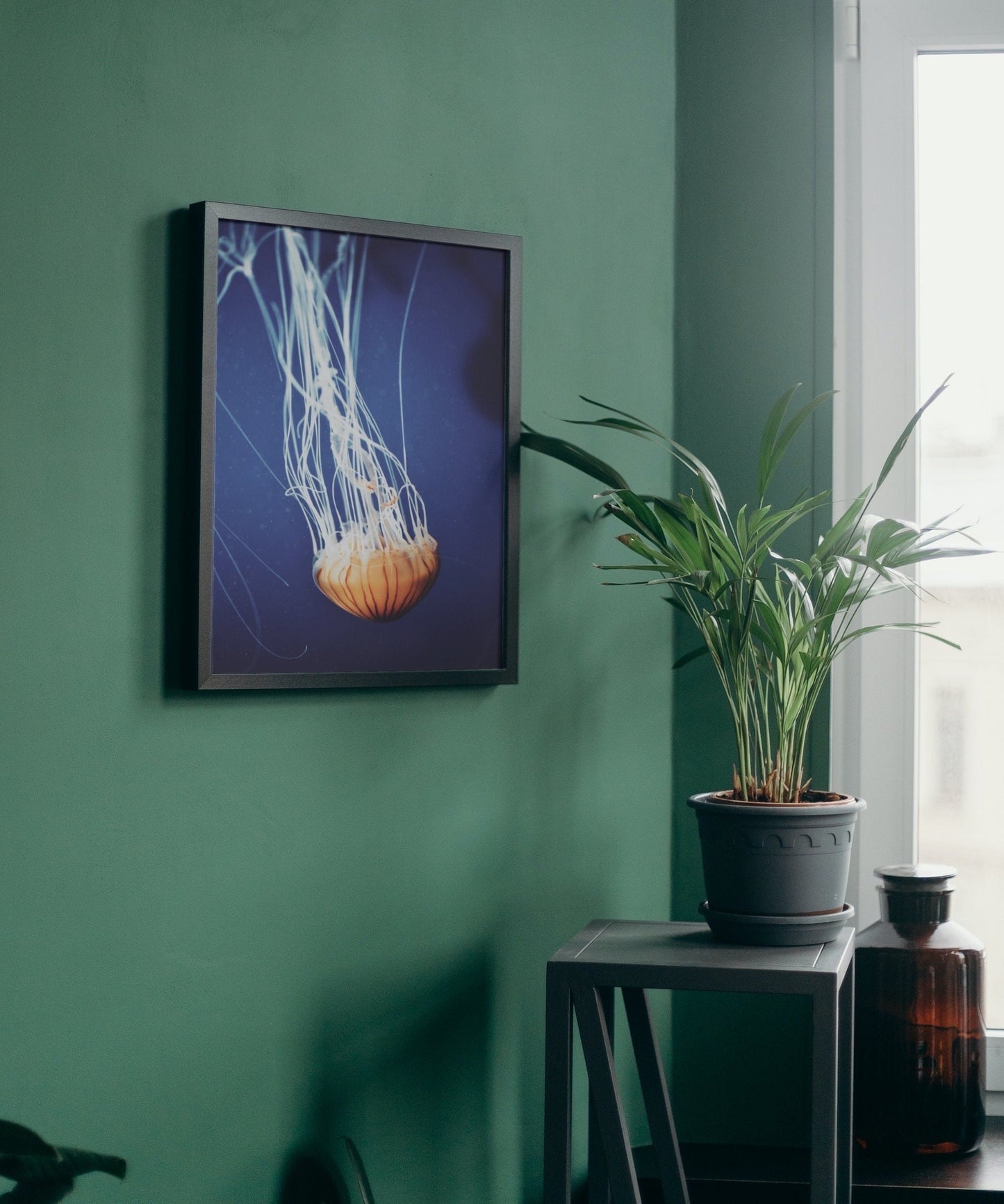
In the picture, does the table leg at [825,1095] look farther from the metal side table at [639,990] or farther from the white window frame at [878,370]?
the white window frame at [878,370]

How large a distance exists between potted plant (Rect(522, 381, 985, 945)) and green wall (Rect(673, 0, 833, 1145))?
29cm

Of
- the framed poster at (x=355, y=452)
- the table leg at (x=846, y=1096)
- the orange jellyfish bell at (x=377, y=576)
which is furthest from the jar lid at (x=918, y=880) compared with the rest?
the orange jellyfish bell at (x=377, y=576)

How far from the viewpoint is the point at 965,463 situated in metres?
2.00

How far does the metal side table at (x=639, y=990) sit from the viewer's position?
140 cm

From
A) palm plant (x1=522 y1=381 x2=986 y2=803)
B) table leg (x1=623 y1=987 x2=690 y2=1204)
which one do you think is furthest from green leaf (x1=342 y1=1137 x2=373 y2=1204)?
palm plant (x1=522 y1=381 x2=986 y2=803)

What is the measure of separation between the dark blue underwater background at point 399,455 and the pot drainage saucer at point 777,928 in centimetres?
48

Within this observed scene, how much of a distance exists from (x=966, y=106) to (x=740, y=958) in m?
1.44

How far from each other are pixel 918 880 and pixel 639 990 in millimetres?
456

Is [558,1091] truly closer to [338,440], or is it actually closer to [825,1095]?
[825,1095]

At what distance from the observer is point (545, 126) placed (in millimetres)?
1797

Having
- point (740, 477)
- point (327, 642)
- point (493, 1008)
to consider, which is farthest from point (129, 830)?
point (740, 477)

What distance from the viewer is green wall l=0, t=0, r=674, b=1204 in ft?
4.65

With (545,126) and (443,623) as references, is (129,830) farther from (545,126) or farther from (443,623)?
(545,126)

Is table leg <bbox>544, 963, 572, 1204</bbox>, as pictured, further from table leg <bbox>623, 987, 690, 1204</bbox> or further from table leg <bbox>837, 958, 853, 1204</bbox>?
table leg <bbox>837, 958, 853, 1204</bbox>
